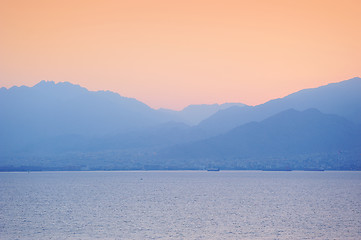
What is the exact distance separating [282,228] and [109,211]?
4554 centimetres

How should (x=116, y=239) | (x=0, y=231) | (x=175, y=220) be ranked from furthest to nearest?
(x=175, y=220), (x=0, y=231), (x=116, y=239)

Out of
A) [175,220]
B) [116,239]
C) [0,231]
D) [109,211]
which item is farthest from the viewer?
[109,211]

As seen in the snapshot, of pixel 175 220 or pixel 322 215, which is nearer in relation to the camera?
pixel 175 220

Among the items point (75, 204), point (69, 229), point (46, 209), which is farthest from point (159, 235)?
point (75, 204)

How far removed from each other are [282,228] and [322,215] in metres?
23.2

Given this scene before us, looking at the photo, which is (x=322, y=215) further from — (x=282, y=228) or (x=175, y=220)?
(x=175, y=220)

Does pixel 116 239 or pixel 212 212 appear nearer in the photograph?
pixel 116 239

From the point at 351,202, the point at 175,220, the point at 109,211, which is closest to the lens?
the point at 175,220

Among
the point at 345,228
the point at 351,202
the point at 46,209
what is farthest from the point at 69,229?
the point at 351,202

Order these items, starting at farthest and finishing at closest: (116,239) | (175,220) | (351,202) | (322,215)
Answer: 1. (351,202)
2. (322,215)
3. (175,220)
4. (116,239)

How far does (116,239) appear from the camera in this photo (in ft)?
264

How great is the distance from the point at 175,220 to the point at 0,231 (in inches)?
1275

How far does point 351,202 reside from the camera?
141375mm

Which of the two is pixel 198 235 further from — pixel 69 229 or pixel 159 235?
pixel 69 229
